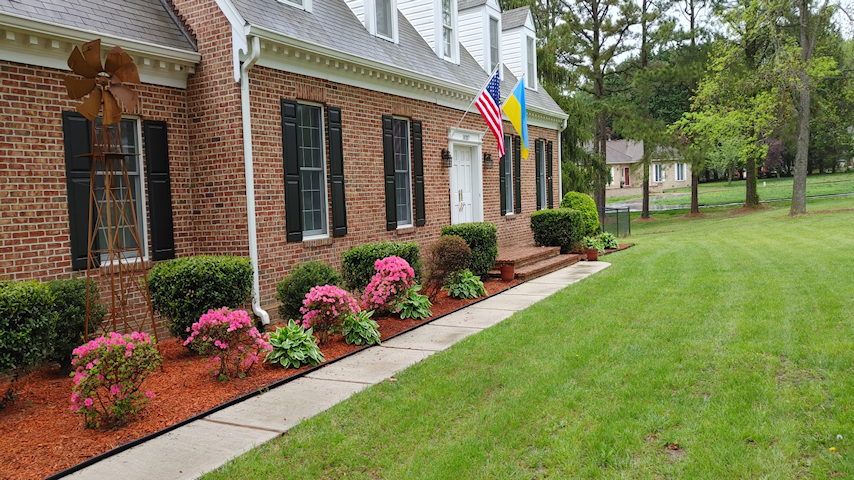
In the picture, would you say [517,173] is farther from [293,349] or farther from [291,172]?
[293,349]

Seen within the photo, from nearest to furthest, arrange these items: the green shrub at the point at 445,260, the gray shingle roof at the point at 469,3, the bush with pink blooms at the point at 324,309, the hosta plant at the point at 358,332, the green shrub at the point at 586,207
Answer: the bush with pink blooms at the point at 324,309
the hosta plant at the point at 358,332
the green shrub at the point at 445,260
the gray shingle roof at the point at 469,3
the green shrub at the point at 586,207

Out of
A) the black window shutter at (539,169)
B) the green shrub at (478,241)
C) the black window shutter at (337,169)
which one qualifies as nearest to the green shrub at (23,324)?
the black window shutter at (337,169)

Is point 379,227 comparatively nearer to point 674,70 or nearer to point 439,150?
point 439,150

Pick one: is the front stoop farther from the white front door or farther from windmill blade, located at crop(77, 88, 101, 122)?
windmill blade, located at crop(77, 88, 101, 122)

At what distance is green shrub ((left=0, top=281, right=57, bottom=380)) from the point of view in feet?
15.7

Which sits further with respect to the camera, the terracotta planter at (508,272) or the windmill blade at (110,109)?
the terracotta planter at (508,272)

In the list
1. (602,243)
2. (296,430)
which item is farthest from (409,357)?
(602,243)

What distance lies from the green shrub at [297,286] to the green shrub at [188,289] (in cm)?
97

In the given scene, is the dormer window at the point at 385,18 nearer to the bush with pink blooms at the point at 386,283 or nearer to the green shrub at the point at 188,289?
the bush with pink blooms at the point at 386,283

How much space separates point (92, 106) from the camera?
586cm

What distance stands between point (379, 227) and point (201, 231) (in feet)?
10.4

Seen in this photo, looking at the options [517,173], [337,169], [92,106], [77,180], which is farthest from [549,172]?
[92,106]

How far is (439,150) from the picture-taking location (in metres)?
12.6

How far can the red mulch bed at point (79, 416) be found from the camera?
14.0 feet
